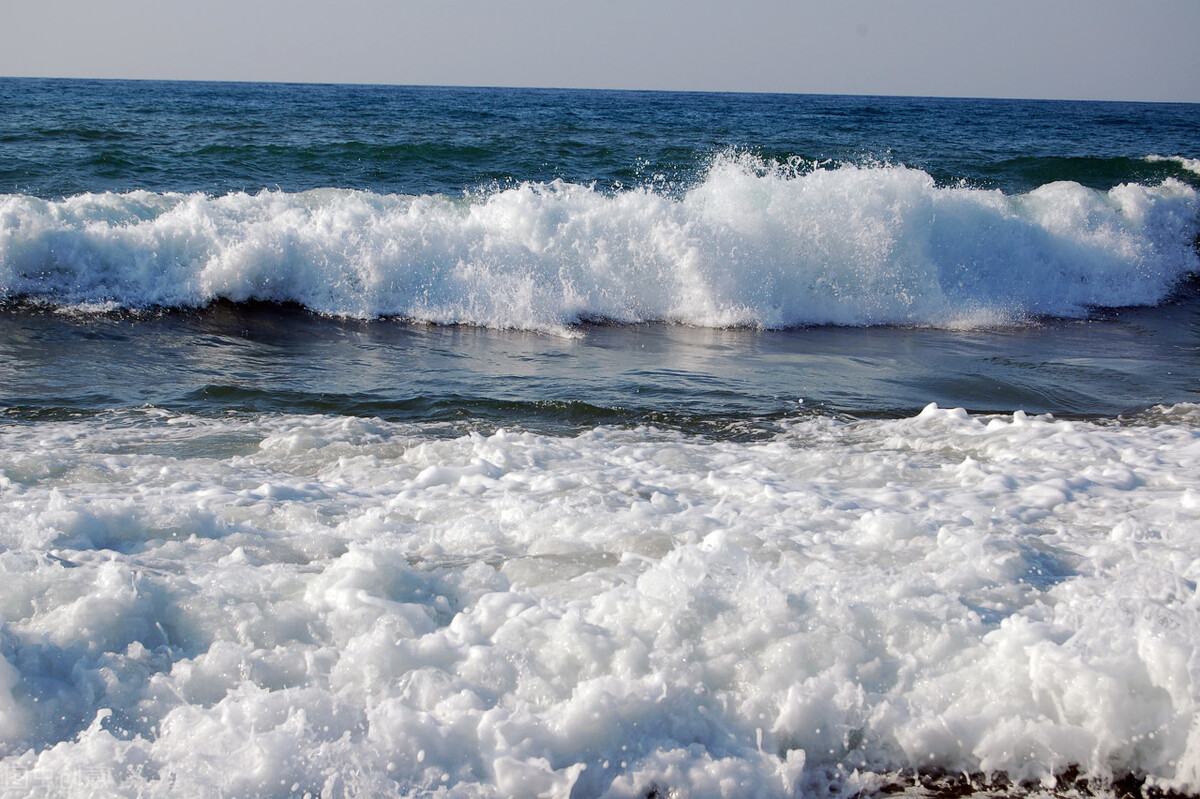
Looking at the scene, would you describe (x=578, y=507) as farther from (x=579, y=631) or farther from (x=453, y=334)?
(x=453, y=334)

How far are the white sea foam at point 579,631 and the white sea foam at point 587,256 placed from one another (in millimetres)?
4893

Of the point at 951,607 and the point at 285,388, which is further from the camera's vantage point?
the point at 285,388

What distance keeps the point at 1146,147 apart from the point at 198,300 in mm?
Answer: 23465

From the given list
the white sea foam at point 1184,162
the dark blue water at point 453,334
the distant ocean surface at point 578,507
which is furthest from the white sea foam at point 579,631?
the white sea foam at point 1184,162

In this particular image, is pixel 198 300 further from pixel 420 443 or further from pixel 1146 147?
pixel 1146 147

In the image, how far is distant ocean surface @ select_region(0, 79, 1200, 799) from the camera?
7.44 ft

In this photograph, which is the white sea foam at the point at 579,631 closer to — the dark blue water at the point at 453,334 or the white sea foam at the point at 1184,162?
the dark blue water at the point at 453,334

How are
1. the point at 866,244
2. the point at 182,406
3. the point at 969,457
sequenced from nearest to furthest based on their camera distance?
the point at 969,457, the point at 182,406, the point at 866,244

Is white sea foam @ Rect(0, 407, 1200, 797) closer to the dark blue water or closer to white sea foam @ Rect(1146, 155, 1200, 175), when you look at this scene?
the dark blue water

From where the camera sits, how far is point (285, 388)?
5.68 meters

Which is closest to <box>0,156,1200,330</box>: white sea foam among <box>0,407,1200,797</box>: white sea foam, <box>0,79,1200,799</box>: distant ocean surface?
<box>0,79,1200,799</box>: distant ocean surface

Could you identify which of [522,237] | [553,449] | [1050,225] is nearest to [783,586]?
[553,449]

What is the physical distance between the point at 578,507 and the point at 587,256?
19.7 ft

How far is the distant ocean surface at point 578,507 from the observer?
7.44 ft
